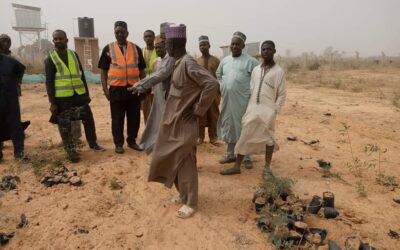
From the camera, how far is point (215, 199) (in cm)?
403

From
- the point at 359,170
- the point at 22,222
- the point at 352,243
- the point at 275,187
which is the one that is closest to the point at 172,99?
the point at 275,187

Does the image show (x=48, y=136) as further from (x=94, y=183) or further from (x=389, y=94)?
(x=389, y=94)

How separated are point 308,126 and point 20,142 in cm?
587

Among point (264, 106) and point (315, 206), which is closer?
point (315, 206)

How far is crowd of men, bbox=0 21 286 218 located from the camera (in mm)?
3402

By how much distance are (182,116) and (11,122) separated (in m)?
3.37

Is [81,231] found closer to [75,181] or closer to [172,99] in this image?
[75,181]

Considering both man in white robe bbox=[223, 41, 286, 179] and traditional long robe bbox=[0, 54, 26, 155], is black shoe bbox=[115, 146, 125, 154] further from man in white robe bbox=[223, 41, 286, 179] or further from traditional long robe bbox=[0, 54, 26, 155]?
man in white robe bbox=[223, 41, 286, 179]

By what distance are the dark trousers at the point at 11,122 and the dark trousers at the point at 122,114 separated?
146cm

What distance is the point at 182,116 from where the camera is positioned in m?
3.41

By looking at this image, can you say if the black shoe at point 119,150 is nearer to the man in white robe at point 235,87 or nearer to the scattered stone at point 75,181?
the scattered stone at point 75,181

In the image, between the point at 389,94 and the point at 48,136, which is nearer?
the point at 48,136

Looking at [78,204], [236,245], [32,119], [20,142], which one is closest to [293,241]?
Result: [236,245]

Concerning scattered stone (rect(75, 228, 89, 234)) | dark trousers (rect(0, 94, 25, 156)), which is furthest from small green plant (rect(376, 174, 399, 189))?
dark trousers (rect(0, 94, 25, 156))
